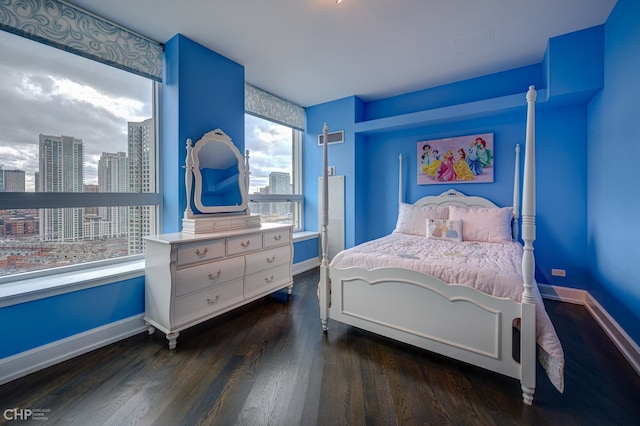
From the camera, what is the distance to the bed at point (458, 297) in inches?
61.5

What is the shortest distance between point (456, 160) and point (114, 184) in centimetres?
393

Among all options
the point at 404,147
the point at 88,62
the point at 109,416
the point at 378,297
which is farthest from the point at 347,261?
the point at 88,62

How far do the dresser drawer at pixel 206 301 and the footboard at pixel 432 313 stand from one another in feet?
2.96

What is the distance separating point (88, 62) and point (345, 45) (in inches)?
91.6

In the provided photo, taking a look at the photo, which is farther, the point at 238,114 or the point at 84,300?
the point at 238,114

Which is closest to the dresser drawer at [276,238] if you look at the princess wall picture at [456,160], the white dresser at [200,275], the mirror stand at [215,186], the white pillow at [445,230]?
the white dresser at [200,275]

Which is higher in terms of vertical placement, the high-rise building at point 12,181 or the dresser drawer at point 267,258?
the high-rise building at point 12,181

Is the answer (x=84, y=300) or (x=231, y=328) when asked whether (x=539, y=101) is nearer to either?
(x=231, y=328)

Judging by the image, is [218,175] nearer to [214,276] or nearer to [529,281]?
[214,276]

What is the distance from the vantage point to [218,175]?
2.92m

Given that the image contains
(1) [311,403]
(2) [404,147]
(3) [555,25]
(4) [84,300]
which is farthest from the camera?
(2) [404,147]

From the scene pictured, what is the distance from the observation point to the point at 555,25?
2.53m

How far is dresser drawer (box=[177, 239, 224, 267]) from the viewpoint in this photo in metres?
2.16

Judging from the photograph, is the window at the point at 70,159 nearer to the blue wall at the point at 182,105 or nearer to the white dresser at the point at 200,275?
the blue wall at the point at 182,105
